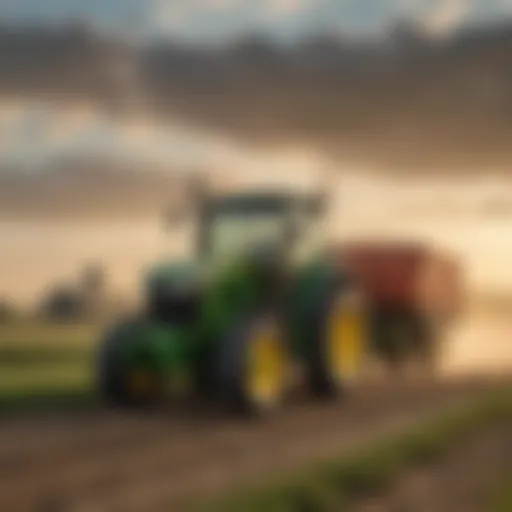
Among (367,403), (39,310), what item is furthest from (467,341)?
(39,310)

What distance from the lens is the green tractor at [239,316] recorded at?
423 centimetres

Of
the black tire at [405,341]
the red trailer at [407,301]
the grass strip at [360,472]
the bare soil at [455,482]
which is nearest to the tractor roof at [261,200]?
the grass strip at [360,472]

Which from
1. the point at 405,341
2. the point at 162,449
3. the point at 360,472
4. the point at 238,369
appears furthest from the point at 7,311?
the point at 405,341

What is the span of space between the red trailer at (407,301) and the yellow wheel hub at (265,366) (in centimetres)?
97

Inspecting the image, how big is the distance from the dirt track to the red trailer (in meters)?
0.81

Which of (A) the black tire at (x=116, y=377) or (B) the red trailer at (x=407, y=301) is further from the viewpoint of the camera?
(B) the red trailer at (x=407, y=301)

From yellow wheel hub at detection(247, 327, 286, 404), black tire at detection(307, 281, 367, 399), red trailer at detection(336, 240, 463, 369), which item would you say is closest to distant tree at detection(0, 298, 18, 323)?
yellow wheel hub at detection(247, 327, 286, 404)

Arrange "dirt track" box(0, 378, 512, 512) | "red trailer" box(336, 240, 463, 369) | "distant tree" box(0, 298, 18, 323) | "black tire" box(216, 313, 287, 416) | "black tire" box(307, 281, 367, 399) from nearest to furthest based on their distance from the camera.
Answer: "dirt track" box(0, 378, 512, 512) → "distant tree" box(0, 298, 18, 323) → "black tire" box(216, 313, 287, 416) → "black tire" box(307, 281, 367, 399) → "red trailer" box(336, 240, 463, 369)

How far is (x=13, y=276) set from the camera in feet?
11.9

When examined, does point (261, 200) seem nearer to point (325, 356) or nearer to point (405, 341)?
point (325, 356)

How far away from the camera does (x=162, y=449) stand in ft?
12.3

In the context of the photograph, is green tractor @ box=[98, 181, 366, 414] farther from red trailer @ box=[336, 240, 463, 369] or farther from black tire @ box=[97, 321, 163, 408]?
red trailer @ box=[336, 240, 463, 369]

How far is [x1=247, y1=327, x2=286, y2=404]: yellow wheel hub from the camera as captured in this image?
4254 mm

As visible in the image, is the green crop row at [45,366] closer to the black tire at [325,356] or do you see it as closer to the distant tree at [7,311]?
the distant tree at [7,311]
